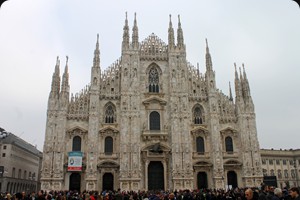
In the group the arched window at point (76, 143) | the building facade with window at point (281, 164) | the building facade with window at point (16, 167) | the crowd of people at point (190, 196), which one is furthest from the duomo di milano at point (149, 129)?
the building facade with window at point (281, 164)

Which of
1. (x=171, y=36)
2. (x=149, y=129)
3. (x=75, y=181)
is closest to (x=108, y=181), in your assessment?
(x=75, y=181)

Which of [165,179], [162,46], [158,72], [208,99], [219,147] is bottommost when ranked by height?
[165,179]

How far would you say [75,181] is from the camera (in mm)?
37031

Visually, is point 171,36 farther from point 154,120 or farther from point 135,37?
point 154,120

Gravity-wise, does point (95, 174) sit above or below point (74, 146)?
below

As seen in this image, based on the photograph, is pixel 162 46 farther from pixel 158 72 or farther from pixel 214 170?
pixel 214 170

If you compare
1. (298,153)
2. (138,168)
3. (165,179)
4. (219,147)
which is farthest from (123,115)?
(298,153)

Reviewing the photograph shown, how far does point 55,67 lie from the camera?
4047cm

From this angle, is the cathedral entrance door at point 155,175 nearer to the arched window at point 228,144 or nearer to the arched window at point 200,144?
the arched window at point 200,144

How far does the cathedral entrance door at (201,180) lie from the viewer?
128 ft

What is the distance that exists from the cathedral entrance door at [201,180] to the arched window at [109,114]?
44.1 feet

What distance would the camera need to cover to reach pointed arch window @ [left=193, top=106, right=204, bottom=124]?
41072 millimetres

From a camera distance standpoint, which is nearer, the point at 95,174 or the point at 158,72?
the point at 95,174

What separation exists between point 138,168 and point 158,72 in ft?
45.2
